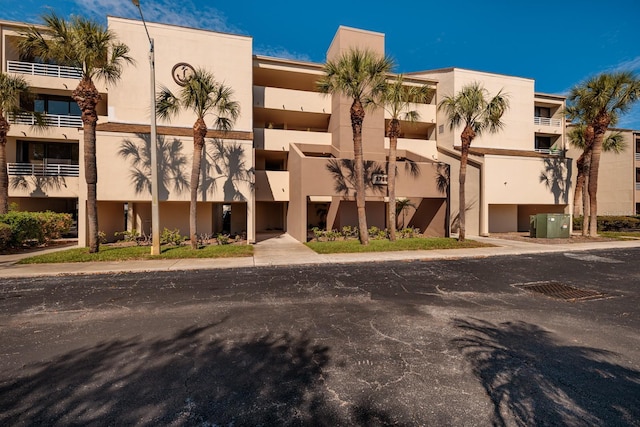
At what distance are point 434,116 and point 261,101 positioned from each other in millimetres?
14828

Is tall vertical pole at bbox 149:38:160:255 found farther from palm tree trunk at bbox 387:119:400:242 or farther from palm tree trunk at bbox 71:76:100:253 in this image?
palm tree trunk at bbox 387:119:400:242

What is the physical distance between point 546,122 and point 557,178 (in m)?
7.66

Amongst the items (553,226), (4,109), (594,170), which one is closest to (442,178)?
(553,226)

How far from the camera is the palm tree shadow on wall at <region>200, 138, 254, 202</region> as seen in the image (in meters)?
16.9

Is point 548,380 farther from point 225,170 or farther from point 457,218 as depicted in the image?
point 457,218

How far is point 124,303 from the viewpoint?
A: 22.2 ft

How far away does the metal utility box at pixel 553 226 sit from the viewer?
730 inches

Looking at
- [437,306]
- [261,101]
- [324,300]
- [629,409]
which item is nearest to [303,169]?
[261,101]

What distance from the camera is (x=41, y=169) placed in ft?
61.5

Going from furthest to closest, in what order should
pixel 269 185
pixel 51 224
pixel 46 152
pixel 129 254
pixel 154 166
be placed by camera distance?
pixel 269 185
pixel 46 152
pixel 51 224
pixel 129 254
pixel 154 166

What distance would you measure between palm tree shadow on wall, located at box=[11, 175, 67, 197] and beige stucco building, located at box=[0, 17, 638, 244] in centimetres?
8

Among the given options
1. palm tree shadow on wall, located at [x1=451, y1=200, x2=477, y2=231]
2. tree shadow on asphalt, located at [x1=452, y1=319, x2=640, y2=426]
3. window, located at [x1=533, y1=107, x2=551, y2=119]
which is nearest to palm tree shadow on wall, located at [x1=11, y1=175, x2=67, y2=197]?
tree shadow on asphalt, located at [x1=452, y1=319, x2=640, y2=426]

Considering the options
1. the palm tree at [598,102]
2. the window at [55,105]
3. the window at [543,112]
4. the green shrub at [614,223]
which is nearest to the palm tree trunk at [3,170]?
the window at [55,105]

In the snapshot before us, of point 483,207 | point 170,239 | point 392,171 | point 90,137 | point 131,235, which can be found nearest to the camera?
point 90,137
